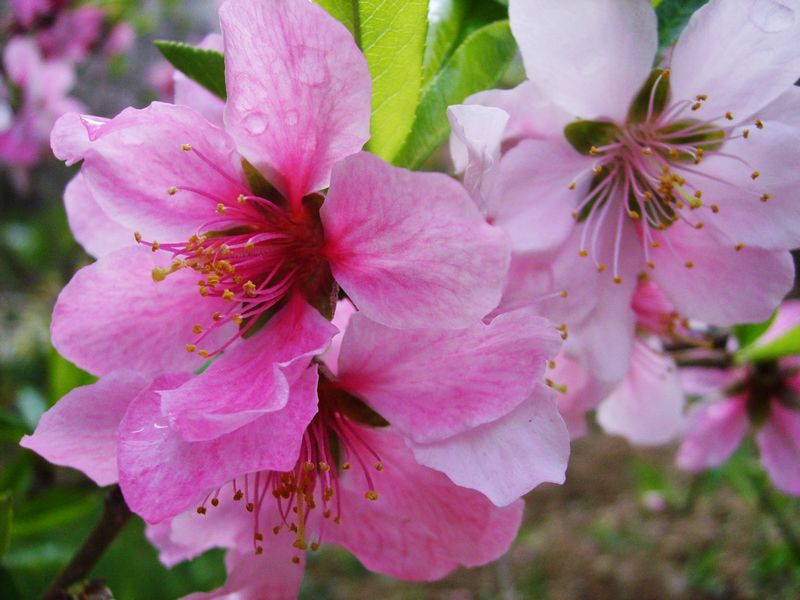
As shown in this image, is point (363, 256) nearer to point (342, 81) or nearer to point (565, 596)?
point (342, 81)

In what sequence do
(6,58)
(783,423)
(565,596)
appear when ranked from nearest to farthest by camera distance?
(783,423) → (6,58) → (565,596)

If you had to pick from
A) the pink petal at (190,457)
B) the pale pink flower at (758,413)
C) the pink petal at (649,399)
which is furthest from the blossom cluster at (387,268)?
the pale pink flower at (758,413)

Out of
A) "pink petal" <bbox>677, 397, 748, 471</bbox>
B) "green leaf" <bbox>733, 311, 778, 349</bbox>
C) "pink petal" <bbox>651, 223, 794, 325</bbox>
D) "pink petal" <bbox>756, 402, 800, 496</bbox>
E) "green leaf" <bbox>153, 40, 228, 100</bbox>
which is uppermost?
"green leaf" <bbox>153, 40, 228, 100</bbox>

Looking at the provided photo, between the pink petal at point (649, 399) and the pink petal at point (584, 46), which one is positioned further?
the pink petal at point (649, 399)

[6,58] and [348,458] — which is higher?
[348,458]

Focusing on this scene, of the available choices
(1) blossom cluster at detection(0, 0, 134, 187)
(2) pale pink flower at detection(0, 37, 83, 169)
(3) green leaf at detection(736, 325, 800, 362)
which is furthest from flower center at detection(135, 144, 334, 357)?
(2) pale pink flower at detection(0, 37, 83, 169)

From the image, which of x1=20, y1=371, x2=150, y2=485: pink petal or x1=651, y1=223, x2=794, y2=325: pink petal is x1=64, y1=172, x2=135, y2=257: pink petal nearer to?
x1=20, y1=371, x2=150, y2=485: pink petal

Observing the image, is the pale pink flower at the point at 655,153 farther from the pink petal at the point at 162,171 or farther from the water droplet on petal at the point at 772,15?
the pink petal at the point at 162,171

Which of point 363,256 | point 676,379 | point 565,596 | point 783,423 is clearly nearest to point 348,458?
point 363,256
